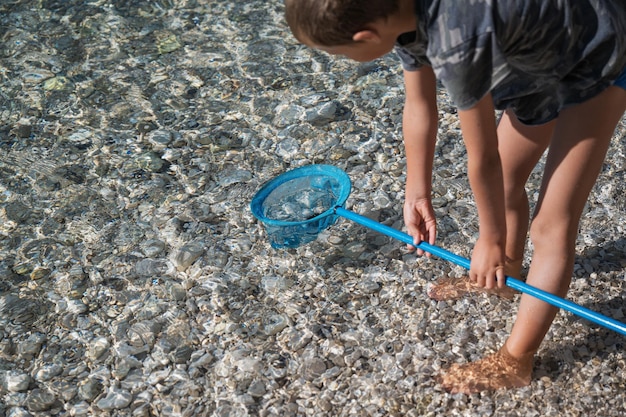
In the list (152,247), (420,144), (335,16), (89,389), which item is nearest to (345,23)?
(335,16)

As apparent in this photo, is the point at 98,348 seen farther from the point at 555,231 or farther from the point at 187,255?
the point at 555,231

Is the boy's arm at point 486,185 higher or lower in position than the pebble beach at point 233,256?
higher

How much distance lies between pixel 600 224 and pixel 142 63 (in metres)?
2.35

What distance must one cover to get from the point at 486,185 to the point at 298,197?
1.16m

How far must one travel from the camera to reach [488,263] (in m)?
1.78

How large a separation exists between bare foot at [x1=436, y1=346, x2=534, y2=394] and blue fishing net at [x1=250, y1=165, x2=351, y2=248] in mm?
719

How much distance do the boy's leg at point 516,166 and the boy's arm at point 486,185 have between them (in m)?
0.31

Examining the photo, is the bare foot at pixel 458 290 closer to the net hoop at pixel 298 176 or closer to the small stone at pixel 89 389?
the net hoop at pixel 298 176

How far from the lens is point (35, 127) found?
11.2ft

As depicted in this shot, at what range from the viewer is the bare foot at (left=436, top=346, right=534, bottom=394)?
2072mm

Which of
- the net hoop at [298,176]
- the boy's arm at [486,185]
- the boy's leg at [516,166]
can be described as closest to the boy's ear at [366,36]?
the boy's arm at [486,185]

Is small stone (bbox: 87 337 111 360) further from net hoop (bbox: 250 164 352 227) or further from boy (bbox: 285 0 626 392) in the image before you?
boy (bbox: 285 0 626 392)

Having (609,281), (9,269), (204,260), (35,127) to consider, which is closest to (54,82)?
(35,127)

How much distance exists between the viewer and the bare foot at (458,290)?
2.38 m
